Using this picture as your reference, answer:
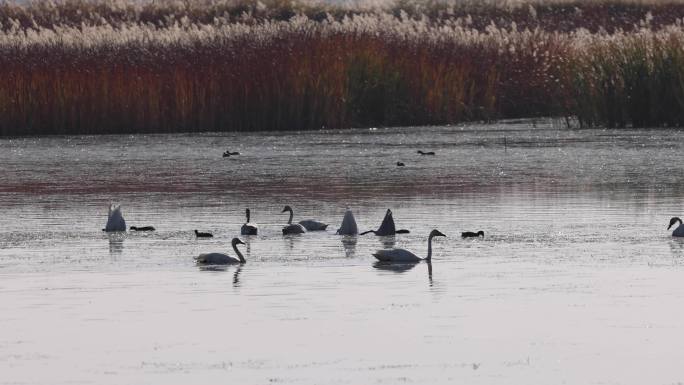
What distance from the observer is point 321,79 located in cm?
2659

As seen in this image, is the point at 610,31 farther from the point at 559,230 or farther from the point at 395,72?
the point at 559,230

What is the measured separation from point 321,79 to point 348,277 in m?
16.1

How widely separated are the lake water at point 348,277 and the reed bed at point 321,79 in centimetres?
572

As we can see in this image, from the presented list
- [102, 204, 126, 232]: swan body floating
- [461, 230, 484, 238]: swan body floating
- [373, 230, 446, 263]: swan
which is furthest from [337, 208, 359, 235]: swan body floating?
[102, 204, 126, 232]: swan body floating

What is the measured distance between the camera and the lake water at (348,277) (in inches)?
311

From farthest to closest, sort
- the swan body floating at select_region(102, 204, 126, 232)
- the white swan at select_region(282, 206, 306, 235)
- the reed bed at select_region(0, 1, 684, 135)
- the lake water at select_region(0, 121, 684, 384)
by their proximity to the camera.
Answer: the reed bed at select_region(0, 1, 684, 135) < the swan body floating at select_region(102, 204, 126, 232) < the white swan at select_region(282, 206, 306, 235) < the lake water at select_region(0, 121, 684, 384)

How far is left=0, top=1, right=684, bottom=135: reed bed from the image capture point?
25.9 metres

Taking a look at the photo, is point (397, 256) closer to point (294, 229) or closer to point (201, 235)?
point (294, 229)

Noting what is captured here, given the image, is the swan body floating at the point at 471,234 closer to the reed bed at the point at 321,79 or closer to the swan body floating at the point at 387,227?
the swan body floating at the point at 387,227

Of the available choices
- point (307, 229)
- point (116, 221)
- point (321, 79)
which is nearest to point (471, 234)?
point (307, 229)

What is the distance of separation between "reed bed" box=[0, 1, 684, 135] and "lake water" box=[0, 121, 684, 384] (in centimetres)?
572

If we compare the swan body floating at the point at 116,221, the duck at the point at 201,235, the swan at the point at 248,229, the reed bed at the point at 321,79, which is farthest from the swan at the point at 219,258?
the reed bed at the point at 321,79

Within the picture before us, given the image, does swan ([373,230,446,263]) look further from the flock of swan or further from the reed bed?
the reed bed

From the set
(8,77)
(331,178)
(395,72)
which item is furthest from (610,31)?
(331,178)
